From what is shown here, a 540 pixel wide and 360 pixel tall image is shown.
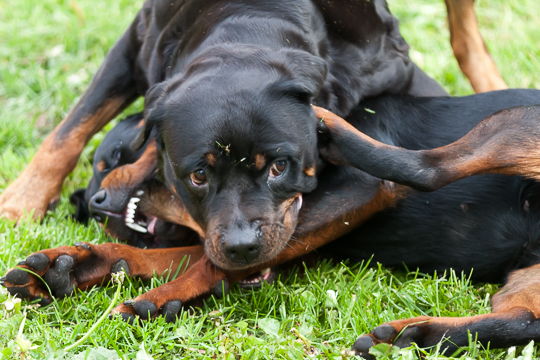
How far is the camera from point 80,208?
12.2 feet

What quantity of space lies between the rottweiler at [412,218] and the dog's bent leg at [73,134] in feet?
2.62

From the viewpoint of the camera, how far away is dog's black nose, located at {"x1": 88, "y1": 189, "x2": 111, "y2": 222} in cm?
322

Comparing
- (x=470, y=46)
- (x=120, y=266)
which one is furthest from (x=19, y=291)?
Result: (x=470, y=46)

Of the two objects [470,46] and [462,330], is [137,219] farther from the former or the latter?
[470,46]

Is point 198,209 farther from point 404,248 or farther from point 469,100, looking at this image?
point 469,100

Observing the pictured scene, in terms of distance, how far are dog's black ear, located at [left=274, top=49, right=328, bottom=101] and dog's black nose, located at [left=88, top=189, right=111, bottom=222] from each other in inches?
45.1

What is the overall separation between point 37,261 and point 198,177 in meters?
0.75

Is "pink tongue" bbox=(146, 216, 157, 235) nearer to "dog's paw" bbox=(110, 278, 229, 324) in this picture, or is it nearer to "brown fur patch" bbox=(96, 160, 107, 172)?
"brown fur patch" bbox=(96, 160, 107, 172)

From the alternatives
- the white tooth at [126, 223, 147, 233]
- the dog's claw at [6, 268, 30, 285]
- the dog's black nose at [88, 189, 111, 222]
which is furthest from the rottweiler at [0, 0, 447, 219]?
the dog's claw at [6, 268, 30, 285]

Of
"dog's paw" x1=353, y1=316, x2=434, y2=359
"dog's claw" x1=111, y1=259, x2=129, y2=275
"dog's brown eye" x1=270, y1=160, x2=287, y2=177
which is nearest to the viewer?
"dog's paw" x1=353, y1=316, x2=434, y2=359

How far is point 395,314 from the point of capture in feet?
8.75

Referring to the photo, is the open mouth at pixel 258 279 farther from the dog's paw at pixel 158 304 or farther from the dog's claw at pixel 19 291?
the dog's claw at pixel 19 291

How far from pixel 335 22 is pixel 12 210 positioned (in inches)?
82.1

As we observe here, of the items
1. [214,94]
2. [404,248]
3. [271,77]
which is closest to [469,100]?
[404,248]
